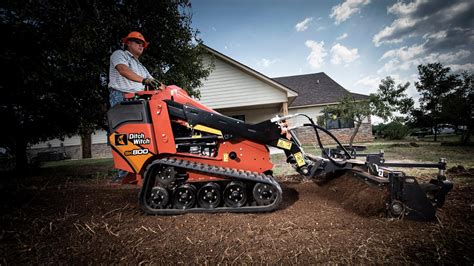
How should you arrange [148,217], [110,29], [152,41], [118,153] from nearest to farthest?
1. [148,217]
2. [118,153]
3. [110,29]
4. [152,41]

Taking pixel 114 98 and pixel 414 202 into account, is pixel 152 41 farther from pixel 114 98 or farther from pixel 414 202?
pixel 414 202

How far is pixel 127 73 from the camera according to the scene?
3.26 m

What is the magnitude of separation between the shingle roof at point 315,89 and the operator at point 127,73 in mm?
18063

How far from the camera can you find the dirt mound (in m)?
2.66

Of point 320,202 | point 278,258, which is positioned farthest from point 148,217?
point 320,202

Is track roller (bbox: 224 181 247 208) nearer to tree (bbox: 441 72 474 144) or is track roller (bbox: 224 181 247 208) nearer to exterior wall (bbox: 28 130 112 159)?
tree (bbox: 441 72 474 144)

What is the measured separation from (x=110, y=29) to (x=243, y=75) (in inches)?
396

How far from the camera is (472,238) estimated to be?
2146mm

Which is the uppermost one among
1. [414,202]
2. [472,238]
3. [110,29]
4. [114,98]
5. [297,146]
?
[110,29]

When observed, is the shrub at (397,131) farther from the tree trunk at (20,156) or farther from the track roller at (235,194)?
the tree trunk at (20,156)

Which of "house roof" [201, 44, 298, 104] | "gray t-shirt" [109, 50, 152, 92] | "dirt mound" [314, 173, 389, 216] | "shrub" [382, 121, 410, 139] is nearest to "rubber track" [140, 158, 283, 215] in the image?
"dirt mound" [314, 173, 389, 216]

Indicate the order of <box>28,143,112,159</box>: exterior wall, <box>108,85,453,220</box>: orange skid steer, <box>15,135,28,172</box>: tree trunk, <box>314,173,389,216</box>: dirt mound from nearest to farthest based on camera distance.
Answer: <box>314,173,389,216</box>: dirt mound < <box>108,85,453,220</box>: orange skid steer < <box>15,135,28,172</box>: tree trunk < <box>28,143,112,159</box>: exterior wall

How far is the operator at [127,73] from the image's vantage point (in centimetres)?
326

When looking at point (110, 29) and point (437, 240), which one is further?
point (110, 29)
